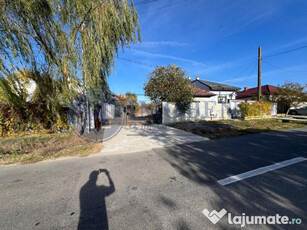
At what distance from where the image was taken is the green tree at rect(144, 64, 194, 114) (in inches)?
481

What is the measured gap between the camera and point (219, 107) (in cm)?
1455

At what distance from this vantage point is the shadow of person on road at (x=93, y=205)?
69.2 inches

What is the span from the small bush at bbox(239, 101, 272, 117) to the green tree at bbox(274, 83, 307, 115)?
5.74ft

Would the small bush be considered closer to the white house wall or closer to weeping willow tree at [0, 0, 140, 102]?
the white house wall

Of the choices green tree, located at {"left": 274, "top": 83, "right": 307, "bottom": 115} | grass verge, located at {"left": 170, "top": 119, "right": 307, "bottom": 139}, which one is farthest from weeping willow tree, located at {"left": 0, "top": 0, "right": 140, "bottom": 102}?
green tree, located at {"left": 274, "top": 83, "right": 307, "bottom": 115}

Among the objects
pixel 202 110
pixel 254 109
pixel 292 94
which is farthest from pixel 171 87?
pixel 292 94

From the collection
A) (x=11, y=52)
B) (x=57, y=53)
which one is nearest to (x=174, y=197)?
(x=57, y=53)

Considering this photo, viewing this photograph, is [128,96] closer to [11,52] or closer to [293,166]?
[11,52]

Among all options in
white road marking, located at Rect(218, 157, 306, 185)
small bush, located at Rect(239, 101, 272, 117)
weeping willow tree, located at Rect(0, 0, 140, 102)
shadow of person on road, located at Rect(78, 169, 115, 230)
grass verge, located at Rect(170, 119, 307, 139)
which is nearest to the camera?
shadow of person on road, located at Rect(78, 169, 115, 230)

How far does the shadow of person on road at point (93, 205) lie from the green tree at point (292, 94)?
62.9 feet

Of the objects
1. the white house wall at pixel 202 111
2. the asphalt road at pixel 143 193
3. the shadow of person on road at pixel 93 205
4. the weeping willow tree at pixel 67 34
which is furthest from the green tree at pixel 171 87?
the shadow of person on road at pixel 93 205

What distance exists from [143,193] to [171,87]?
433 inches

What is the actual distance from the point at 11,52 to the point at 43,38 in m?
1.00

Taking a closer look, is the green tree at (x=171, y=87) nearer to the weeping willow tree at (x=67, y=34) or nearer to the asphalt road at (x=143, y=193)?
the weeping willow tree at (x=67, y=34)
